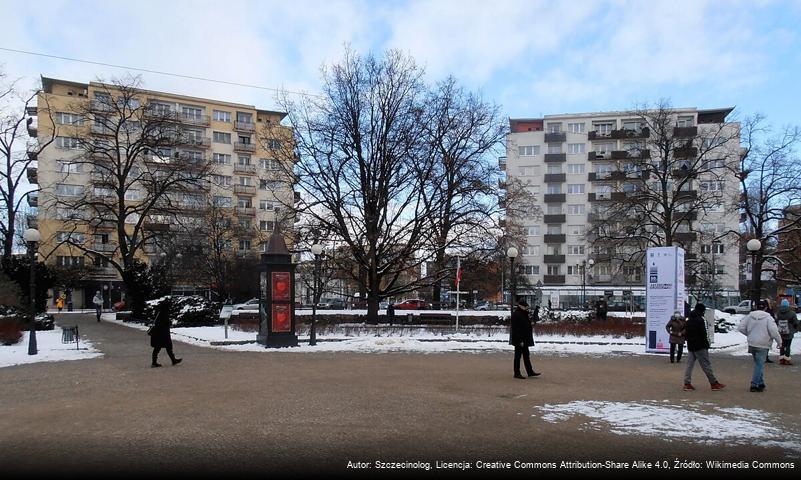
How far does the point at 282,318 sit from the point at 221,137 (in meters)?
71.3

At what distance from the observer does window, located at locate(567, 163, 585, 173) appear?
3447 inches

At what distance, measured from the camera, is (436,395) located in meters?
10.4

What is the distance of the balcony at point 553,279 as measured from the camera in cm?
8694

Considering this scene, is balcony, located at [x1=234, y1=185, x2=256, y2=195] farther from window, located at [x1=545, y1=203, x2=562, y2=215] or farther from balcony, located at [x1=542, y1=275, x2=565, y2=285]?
balcony, located at [x1=542, y1=275, x2=565, y2=285]

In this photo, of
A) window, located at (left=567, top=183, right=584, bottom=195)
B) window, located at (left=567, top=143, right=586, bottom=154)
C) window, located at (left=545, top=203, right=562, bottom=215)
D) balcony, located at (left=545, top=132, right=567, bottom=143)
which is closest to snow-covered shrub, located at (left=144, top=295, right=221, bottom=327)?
window, located at (left=545, top=203, right=562, bottom=215)

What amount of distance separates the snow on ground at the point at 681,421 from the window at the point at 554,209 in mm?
81010

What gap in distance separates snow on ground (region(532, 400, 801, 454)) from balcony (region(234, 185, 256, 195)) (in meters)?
81.4

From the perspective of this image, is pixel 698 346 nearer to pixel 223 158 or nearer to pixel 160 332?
pixel 160 332

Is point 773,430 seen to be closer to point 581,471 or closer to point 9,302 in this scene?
point 581,471

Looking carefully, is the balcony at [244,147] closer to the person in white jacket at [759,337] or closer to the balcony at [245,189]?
the balcony at [245,189]

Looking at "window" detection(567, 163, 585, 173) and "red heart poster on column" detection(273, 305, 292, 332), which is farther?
"window" detection(567, 163, 585, 173)

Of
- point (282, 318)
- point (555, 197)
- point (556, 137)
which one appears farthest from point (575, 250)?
point (282, 318)

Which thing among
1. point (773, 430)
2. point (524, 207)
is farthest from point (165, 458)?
point (524, 207)

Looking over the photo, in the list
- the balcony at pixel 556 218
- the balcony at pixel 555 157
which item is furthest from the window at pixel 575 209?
the balcony at pixel 555 157
